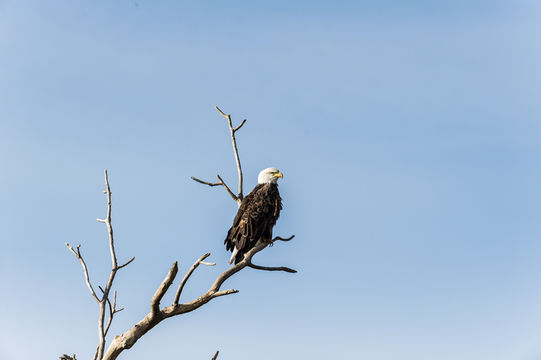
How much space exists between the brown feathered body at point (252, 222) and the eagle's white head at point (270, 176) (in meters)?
0.52

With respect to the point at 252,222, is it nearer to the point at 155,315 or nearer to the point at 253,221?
the point at 253,221

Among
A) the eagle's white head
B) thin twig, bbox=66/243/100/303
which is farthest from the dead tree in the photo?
the eagle's white head

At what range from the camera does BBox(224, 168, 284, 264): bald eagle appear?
27.9ft

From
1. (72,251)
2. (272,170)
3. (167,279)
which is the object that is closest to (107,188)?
(72,251)

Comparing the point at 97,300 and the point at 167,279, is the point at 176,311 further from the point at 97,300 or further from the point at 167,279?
the point at 97,300

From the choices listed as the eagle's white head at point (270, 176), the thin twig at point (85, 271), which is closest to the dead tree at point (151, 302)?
the thin twig at point (85, 271)

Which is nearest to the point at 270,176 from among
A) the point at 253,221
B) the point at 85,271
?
the point at 253,221

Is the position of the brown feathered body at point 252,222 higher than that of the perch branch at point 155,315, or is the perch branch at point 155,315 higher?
the brown feathered body at point 252,222

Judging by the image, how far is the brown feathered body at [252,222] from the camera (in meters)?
8.52

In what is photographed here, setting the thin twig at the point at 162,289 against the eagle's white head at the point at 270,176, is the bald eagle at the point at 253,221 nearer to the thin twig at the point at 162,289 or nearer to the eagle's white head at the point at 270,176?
the eagle's white head at the point at 270,176

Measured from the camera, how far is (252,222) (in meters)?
8.60

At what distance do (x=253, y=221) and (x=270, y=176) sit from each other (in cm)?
130

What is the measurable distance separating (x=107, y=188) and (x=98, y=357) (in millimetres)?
1921

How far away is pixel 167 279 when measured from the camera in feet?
20.7
